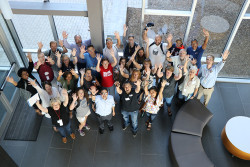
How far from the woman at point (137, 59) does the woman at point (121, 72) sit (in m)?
0.20

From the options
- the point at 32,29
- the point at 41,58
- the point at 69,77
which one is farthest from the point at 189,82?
the point at 32,29

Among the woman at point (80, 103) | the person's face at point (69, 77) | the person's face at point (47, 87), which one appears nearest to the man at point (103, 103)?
the woman at point (80, 103)

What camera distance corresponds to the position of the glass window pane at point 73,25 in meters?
5.48

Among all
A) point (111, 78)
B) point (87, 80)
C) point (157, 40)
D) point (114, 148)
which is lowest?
point (114, 148)

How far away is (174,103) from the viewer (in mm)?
6031

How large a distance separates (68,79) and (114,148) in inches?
73.4

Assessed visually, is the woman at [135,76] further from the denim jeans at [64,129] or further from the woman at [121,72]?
the denim jeans at [64,129]

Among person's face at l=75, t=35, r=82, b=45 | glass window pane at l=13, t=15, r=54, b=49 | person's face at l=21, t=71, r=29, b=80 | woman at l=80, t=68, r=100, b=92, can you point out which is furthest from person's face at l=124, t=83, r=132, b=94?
glass window pane at l=13, t=15, r=54, b=49

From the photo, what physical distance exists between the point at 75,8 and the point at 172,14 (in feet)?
7.40

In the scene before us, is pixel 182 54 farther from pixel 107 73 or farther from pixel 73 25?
pixel 73 25

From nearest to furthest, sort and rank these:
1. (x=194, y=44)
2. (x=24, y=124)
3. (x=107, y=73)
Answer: (x=107, y=73) → (x=194, y=44) → (x=24, y=124)

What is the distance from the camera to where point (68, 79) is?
4844mm

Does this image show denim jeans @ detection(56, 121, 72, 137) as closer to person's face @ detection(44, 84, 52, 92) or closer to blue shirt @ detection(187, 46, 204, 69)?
person's face @ detection(44, 84, 52, 92)

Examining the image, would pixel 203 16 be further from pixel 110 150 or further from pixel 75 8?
pixel 110 150
